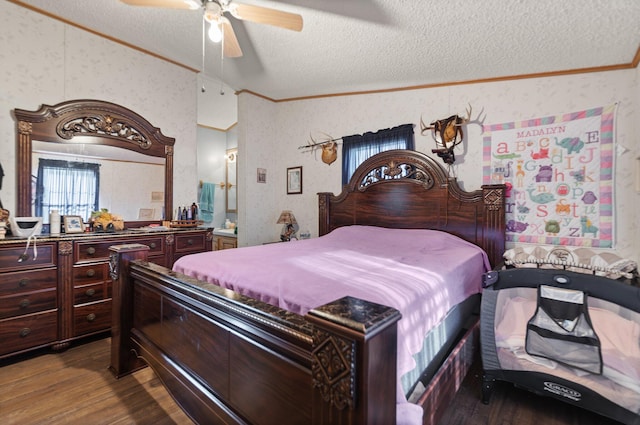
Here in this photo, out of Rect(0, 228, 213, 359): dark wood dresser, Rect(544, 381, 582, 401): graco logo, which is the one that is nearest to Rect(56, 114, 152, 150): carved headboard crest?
Rect(0, 228, 213, 359): dark wood dresser

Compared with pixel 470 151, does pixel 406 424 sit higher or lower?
lower

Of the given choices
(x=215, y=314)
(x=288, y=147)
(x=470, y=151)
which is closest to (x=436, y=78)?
(x=470, y=151)

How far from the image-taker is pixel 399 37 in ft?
8.24

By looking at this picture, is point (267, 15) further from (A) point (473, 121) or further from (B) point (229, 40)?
(A) point (473, 121)

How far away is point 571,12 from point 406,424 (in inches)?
105

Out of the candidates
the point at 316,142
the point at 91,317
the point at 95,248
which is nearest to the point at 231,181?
the point at 316,142

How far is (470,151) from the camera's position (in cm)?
312

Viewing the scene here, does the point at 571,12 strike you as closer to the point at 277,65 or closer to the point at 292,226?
the point at 277,65

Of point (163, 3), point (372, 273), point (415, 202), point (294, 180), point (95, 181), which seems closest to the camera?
point (372, 273)

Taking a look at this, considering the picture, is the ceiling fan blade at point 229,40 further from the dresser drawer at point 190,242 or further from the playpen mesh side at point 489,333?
the playpen mesh side at point 489,333

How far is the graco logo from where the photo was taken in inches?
63.3

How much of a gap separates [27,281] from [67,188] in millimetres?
971

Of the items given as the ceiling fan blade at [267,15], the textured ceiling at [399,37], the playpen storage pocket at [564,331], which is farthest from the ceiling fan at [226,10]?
the playpen storage pocket at [564,331]

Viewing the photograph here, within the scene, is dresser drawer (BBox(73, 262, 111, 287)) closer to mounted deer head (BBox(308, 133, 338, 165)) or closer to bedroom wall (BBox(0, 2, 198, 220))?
bedroom wall (BBox(0, 2, 198, 220))
